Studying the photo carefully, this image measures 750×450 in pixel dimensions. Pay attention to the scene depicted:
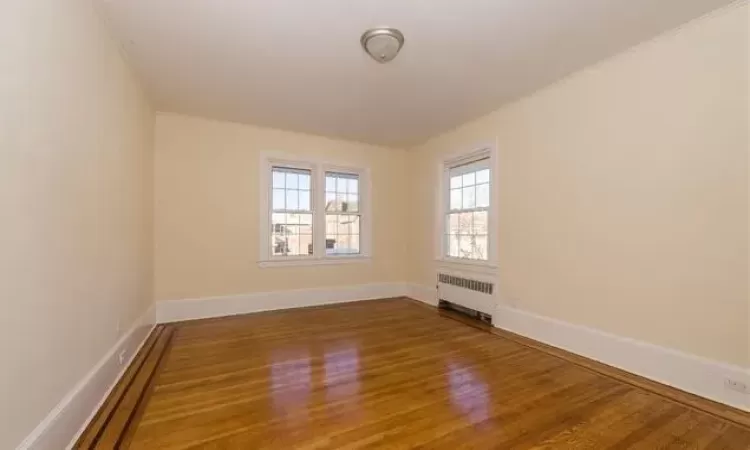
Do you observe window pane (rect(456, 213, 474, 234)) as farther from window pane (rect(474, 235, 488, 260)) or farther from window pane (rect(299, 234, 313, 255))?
window pane (rect(299, 234, 313, 255))

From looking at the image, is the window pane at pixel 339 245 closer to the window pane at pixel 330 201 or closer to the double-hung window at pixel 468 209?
the window pane at pixel 330 201

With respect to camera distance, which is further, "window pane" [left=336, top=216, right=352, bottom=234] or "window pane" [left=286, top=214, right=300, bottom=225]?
"window pane" [left=336, top=216, right=352, bottom=234]

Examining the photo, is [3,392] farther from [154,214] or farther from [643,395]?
[643,395]

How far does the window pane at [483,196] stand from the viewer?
4233 millimetres

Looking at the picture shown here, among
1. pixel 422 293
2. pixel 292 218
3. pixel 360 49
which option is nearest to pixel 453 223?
pixel 422 293

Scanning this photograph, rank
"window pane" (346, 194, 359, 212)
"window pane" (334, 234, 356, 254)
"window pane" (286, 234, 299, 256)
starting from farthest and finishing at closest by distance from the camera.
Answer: "window pane" (346, 194, 359, 212) → "window pane" (334, 234, 356, 254) → "window pane" (286, 234, 299, 256)

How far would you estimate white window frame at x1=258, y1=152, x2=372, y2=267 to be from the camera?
15.3ft

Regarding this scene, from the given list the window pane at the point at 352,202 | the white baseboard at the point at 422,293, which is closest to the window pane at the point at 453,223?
the white baseboard at the point at 422,293

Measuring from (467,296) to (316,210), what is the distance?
2.54 metres

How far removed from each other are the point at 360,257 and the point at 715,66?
4.39 metres

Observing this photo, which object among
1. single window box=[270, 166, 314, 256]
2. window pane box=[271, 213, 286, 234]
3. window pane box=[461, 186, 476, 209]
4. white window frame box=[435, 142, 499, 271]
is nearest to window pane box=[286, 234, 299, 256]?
single window box=[270, 166, 314, 256]

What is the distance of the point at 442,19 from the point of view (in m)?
2.30

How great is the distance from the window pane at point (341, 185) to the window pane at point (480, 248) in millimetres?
2276

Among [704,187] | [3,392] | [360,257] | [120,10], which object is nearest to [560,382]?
[704,187]
